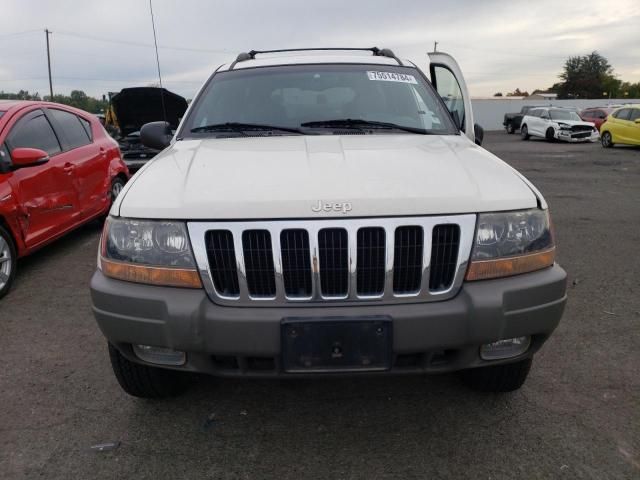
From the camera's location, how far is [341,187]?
2148 millimetres

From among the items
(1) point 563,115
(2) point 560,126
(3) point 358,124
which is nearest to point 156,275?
(3) point 358,124

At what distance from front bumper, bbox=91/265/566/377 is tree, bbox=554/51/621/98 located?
258 feet

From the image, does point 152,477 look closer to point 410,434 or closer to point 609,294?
point 410,434

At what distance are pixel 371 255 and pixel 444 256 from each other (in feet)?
0.98

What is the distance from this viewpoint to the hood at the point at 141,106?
9.34m

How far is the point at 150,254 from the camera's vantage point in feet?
7.06

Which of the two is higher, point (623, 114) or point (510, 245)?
point (510, 245)

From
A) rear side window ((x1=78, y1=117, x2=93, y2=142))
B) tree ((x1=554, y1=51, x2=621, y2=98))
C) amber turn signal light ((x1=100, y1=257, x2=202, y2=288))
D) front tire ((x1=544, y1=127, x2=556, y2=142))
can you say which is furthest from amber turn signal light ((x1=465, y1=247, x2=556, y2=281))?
tree ((x1=554, y1=51, x2=621, y2=98))

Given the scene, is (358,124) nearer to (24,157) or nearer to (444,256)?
(444,256)

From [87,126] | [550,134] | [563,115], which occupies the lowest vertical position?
[550,134]

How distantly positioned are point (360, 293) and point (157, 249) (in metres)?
0.84

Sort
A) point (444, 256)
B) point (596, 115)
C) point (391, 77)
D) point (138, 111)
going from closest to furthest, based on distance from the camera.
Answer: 1. point (444, 256)
2. point (391, 77)
3. point (138, 111)
4. point (596, 115)

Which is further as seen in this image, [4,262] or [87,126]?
[87,126]

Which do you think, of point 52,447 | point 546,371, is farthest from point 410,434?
point 52,447
